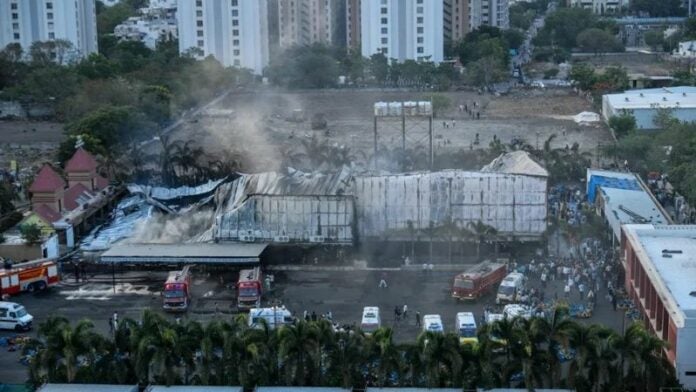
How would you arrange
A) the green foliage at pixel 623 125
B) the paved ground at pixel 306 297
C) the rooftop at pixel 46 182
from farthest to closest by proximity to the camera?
the green foliage at pixel 623 125 < the rooftop at pixel 46 182 < the paved ground at pixel 306 297

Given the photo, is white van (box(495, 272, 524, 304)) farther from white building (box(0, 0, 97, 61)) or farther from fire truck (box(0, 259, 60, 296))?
white building (box(0, 0, 97, 61))

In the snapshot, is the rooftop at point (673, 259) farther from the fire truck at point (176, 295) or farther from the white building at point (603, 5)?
the white building at point (603, 5)

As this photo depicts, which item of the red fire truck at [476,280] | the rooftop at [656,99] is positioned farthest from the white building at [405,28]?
the red fire truck at [476,280]

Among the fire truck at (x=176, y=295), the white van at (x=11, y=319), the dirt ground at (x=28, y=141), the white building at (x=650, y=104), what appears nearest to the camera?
the white van at (x=11, y=319)

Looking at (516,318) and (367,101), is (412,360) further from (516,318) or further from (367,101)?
(367,101)

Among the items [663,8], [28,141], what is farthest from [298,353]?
[663,8]

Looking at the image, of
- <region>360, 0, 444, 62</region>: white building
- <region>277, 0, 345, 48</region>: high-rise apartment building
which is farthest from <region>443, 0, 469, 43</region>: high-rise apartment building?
<region>360, 0, 444, 62</region>: white building

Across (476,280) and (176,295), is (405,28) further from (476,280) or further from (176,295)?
(176,295)
